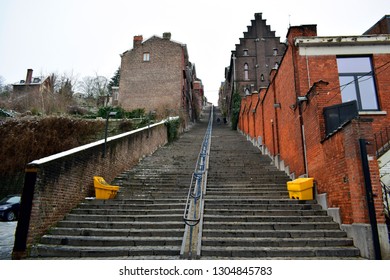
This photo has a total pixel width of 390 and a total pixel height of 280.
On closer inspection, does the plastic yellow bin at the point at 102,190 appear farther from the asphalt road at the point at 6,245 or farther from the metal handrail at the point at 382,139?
the metal handrail at the point at 382,139

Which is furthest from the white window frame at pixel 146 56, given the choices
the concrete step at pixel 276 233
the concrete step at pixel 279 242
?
the concrete step at pixel 279 242

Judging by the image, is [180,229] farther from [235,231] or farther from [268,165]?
[268,165]

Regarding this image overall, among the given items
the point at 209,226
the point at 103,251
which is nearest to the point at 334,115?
the point at 209,226

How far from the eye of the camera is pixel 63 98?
2514 cm

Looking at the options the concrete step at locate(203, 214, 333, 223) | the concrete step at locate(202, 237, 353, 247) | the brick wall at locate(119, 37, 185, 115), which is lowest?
the concrete step at locate(202, 237, 353, 247)

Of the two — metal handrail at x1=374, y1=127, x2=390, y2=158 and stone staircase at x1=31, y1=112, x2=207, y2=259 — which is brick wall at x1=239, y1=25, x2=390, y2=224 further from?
stone staircase at x1=31, y1=112, x2=207, y2=259

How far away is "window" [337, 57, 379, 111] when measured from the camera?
9.42m

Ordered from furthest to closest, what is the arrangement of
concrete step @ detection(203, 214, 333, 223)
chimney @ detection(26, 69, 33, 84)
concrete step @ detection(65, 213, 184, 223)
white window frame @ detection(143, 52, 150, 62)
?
chimney @ detection(26, 69, 33, 84) → white window frame @ detection(143, 52, 150, 62) → concrete step @ detection(65, 213, 184, 223) → concrete step @ detection(203, 214, 333, 223)

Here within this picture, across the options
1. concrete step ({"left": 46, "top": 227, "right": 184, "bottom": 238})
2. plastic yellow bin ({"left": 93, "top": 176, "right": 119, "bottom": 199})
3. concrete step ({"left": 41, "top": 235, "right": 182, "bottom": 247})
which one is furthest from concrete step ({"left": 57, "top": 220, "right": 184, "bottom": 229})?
plastic yellow bin ({"left": 93, "top": 176, "right": 119, "bottom": 199})

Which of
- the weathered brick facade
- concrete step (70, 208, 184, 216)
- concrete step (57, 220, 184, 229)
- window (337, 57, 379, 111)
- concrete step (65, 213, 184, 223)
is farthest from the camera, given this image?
the weathered brick facade

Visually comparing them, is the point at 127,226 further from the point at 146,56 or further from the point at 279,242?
the point at 146,56

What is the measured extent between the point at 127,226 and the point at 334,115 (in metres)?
6.56

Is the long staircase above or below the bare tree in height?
below

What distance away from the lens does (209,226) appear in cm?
630
